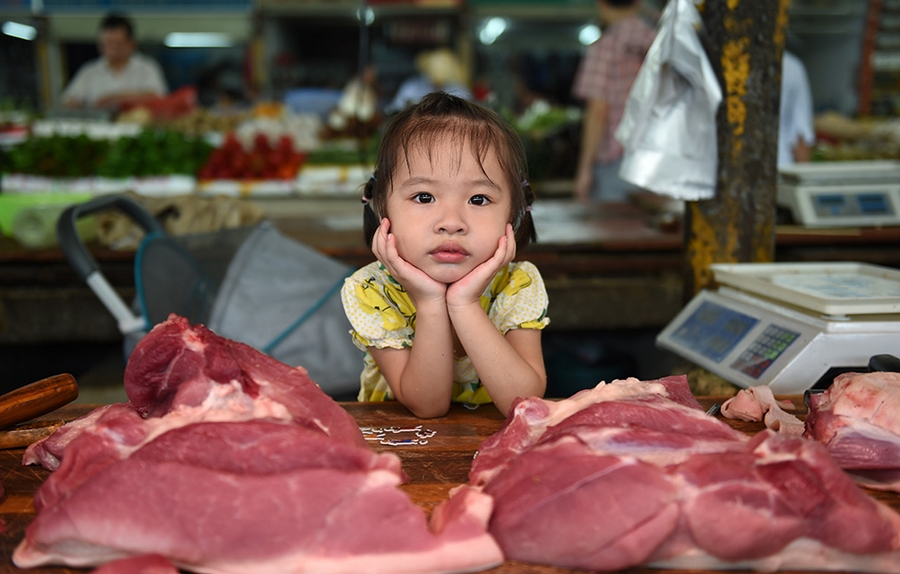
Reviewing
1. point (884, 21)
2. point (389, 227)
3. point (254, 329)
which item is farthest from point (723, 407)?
point (884, 21)

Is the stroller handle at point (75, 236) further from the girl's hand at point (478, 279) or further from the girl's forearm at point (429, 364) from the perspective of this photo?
the girl's hand at point (478, 279)

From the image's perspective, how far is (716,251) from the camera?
309 cm

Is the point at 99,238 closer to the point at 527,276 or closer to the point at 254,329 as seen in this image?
the point at 254,329

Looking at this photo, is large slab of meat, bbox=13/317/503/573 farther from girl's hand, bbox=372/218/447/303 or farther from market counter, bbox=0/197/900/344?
market counter, bbox=0/197/900/344

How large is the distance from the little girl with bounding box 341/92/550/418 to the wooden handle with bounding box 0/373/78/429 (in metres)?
0.83

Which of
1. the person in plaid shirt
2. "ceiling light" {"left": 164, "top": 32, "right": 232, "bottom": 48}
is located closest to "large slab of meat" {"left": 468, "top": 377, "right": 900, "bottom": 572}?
the person in plaid shirt

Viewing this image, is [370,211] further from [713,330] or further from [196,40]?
[196,40]

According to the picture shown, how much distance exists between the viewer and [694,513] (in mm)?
1385

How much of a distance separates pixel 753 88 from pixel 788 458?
6.15ft

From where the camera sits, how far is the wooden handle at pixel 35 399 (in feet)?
6.64

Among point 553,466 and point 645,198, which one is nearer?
point 553,466

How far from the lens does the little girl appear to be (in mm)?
2049

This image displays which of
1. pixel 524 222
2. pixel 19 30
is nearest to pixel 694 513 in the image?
pixel 524 222

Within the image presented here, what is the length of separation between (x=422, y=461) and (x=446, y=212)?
24.7 inches
